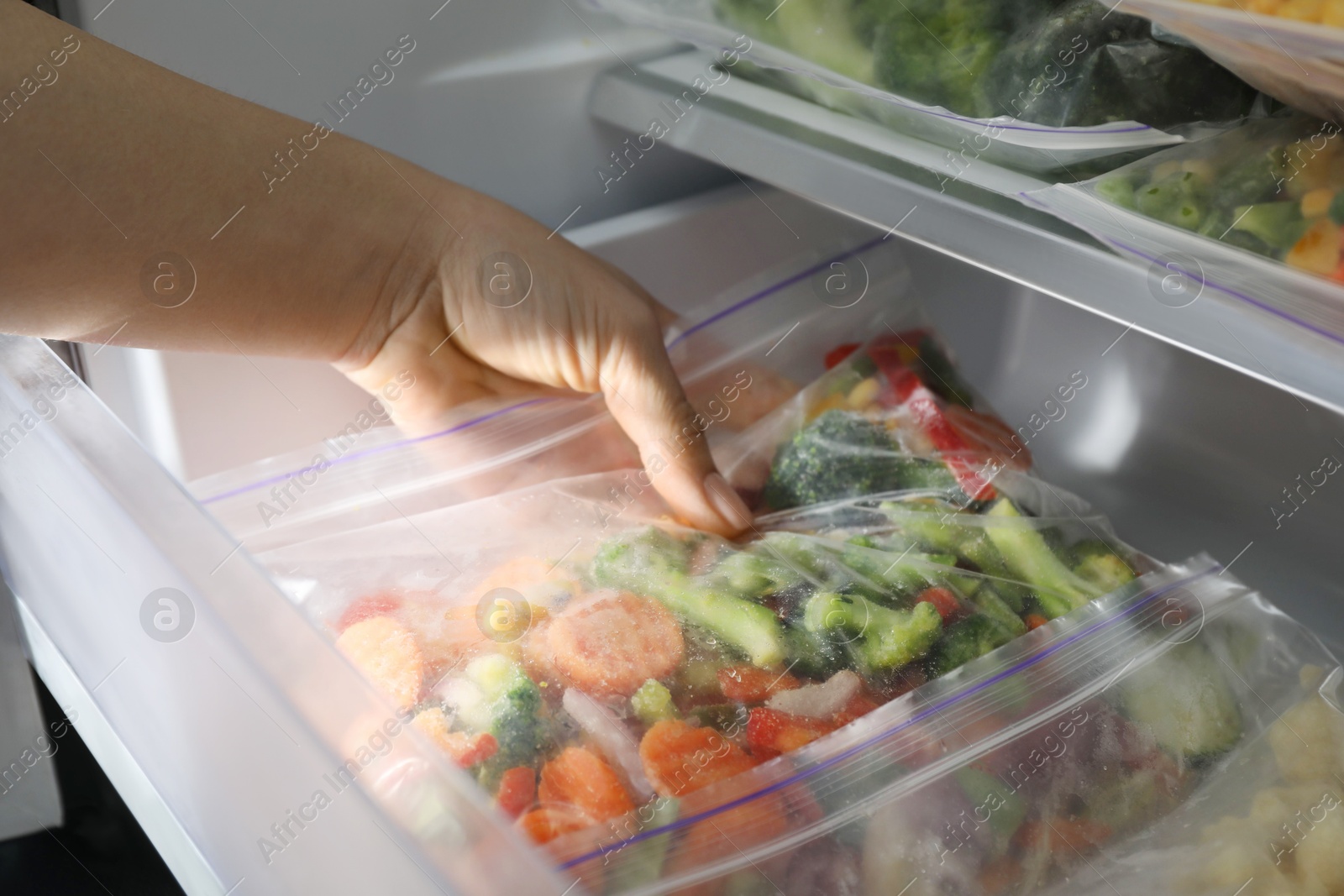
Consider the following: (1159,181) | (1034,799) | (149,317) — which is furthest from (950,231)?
(149,317)

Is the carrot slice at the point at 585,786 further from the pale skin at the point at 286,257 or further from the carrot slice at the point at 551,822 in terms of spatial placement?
the pale skin at the point at 286,257

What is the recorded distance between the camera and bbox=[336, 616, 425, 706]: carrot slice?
0.56 metres

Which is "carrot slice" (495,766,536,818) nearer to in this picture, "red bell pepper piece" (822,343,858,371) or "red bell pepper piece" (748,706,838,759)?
"red bell pepper piece" (748,706,838,759)

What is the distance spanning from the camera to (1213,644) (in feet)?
2.15

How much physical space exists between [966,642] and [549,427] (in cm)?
41

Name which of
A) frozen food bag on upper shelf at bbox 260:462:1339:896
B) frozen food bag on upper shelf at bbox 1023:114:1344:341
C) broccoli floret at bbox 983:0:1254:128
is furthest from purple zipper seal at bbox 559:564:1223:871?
broccoli floret at bbox 983:0:1254:128

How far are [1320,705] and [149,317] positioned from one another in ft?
2.79

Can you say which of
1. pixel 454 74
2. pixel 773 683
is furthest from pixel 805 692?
pixel 454 74

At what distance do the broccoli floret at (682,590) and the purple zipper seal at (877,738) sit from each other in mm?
84

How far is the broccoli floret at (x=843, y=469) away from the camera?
2.62 feet

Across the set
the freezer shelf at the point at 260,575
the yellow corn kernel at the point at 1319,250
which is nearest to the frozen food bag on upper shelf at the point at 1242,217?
the yellow corn kernel at the point at 1319,250

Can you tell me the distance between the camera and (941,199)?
73 cm

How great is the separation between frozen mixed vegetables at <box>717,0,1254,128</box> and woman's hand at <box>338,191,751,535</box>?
274 mm

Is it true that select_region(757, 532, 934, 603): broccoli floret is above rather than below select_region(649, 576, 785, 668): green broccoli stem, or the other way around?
below
